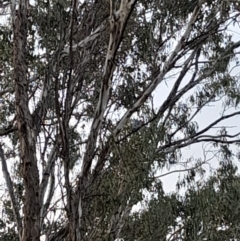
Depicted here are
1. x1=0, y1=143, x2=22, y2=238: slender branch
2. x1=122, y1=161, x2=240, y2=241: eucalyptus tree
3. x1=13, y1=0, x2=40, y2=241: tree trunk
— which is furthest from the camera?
x1=0, y1=143, x2=22, y2=238: slender branch

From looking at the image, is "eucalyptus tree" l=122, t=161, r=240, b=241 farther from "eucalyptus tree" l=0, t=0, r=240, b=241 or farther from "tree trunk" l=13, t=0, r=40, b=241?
"tree trunk" l=13, t=0, r=40, b=241

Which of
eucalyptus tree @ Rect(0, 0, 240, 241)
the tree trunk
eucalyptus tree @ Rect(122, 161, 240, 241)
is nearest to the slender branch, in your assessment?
eucalyptus tree @ Rect(0, 0, 240, 241)

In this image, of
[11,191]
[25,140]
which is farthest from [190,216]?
[25,140]

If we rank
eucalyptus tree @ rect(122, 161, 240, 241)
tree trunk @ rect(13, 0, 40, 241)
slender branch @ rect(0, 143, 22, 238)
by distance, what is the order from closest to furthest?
1. tree trunk @ rect(13, 0, 40, 241)
2. eucalyptus tree @ rect(122, 161, 240, 241)
3. slender branch @ rect(0, 143, 22, 238)

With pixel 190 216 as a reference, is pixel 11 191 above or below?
above

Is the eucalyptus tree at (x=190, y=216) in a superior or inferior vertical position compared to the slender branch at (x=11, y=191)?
inferior

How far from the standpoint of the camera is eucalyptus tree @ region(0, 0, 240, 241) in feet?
12.4

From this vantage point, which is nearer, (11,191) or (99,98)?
(99,98)

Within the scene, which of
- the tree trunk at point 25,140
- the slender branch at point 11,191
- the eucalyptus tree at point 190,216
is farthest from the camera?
the slender branch at point 11,191

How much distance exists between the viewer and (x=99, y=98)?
4031 mm

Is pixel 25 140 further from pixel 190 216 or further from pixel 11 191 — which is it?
pixel 190 216

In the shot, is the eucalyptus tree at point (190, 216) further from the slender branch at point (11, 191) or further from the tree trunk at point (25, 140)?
the tree trunk at point (25, 140)

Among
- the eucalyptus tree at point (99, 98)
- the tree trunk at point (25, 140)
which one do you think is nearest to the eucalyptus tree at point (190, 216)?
the eucalyptus tree at point (99, 98)

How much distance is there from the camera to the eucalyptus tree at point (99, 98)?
378cm
